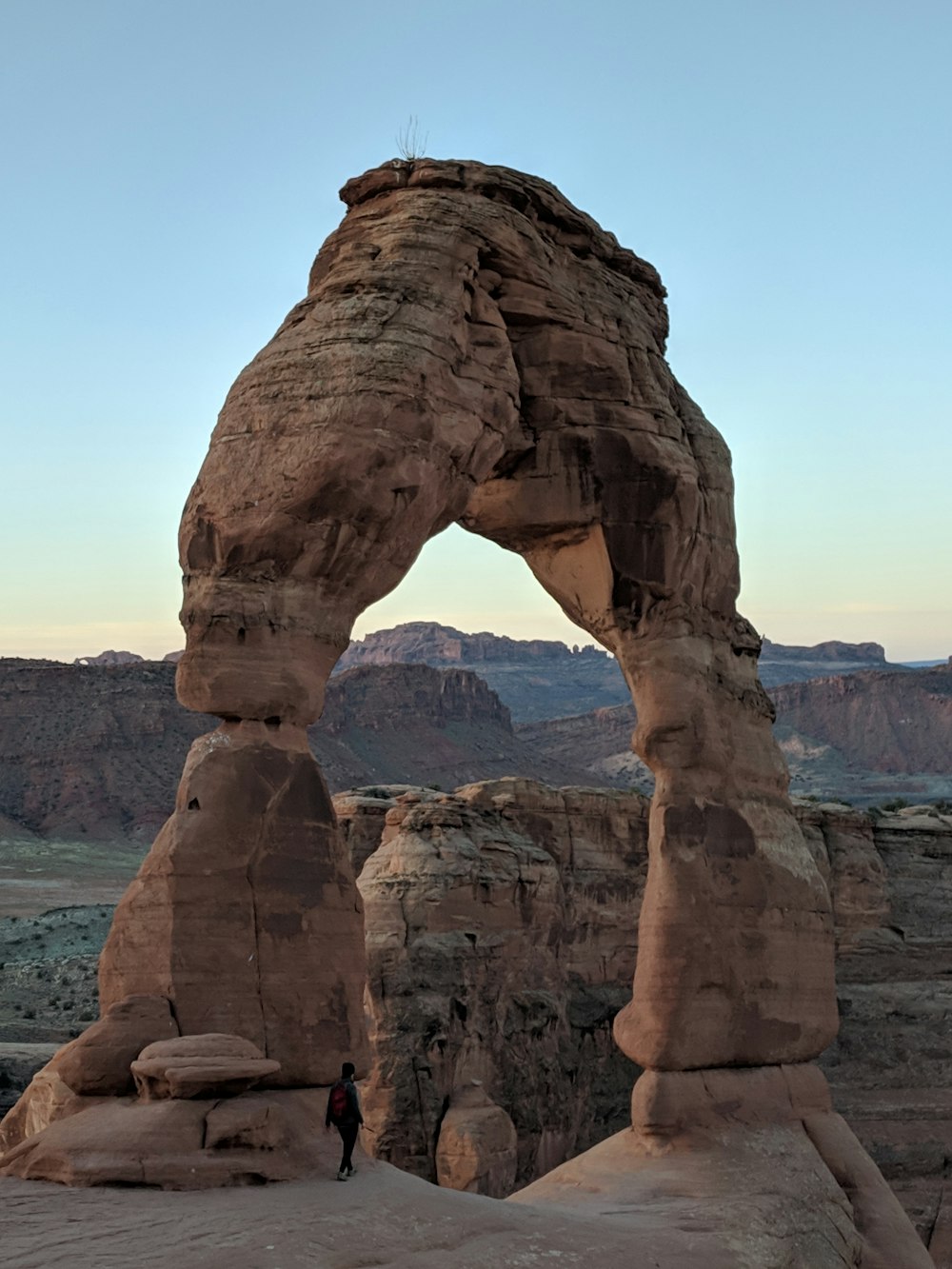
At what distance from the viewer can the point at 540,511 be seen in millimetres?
15195

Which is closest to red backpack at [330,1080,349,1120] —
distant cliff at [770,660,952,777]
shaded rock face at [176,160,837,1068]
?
shaded rock face at [176,160,837,1068]

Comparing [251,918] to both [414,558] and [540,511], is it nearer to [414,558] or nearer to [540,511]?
[414,558]

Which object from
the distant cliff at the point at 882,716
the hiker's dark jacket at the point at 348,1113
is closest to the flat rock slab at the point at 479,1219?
the hiker's dark jacket at the point at 348,1113

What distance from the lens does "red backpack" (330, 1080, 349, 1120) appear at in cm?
1093

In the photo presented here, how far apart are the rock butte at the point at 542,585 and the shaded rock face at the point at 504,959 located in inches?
534

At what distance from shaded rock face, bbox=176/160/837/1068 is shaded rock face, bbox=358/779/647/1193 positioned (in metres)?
13.6

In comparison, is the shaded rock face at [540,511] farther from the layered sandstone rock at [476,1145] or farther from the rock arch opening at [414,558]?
the layered sandstone rock at [476,1145]

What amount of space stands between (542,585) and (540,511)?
1227 millimetres

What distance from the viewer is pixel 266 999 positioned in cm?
1154

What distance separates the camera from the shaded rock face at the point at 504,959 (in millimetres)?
28062

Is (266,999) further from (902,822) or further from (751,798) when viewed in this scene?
(902,822)

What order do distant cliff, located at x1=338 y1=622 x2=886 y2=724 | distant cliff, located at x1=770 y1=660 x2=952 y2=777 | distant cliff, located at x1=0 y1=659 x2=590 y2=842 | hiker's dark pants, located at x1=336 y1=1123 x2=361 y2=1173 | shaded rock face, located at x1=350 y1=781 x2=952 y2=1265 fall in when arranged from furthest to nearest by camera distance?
distant cliff, located at x1=338 y1=622 x2=886 y2=724 < distant cliff, located at x1=770 y1=660 x2=952 y2=777 < distant cliff, located at x1=0 y1=659 x2=590 y2=842 < shaded rock face, located at x1=350 y1=781 x2=952 y2=1265 < hiker's dark pants, located at x1=336 y1=1123 x2=361 y2=1173

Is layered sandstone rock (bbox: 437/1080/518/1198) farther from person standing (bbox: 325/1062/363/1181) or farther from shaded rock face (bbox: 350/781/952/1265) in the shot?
person standing (bbox: 325/1062/363/1181)

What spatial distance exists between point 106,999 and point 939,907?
2689 cm
